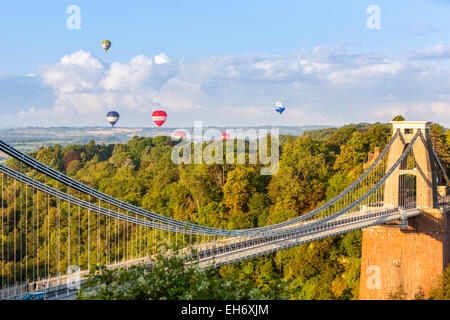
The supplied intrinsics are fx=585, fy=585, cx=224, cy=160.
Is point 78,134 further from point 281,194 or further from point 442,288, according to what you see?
point 442,288

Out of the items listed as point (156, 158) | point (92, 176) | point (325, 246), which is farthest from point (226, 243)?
point (156, 158)

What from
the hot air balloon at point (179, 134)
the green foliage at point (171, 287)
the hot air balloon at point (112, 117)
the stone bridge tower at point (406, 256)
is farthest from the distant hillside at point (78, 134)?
the green foliage at point (171, 287)

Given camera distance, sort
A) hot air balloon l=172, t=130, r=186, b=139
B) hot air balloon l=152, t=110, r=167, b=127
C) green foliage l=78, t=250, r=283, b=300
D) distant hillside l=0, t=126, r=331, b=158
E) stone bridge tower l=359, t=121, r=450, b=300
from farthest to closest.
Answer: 1. hot air balloon l=172, t=130, r=186, b=139
2. distant hillside l=0, t=126, r=331, b=158
3. hot air balloon l=152, t=110, r=167, b=127
4. stone bridge tower l=359, t=121, r=450, b=300
5. green foliage l=78, t=250, r=283, b=300

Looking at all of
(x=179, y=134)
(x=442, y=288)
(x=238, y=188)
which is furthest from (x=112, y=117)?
(x=442, y=288)

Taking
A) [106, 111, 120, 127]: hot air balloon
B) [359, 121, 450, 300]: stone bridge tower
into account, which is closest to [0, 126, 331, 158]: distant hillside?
[106, 111, 120, 127]: hot air balloon

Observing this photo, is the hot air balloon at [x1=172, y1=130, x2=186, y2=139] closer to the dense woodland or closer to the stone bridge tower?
the dense woodland

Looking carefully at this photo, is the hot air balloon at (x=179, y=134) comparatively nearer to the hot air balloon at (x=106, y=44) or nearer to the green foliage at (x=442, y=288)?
the hot air balloon at (x=106, y=44)

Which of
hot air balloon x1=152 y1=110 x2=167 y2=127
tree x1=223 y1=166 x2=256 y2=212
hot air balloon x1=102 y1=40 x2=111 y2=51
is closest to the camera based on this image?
tree x1=223 y1=166 x2=256 y2=212

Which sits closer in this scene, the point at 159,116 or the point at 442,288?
the point at 442,288
